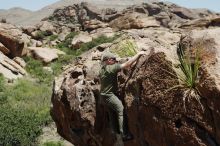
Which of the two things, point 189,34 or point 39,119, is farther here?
point 39,119

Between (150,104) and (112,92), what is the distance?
108cm

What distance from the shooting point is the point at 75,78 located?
10477 mm

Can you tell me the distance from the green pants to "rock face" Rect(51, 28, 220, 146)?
15cm

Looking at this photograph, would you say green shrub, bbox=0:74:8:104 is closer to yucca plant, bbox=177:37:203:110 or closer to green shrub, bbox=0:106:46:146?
green shrub, bbox=0:106:46:146

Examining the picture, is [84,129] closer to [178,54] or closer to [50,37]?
[178,54]

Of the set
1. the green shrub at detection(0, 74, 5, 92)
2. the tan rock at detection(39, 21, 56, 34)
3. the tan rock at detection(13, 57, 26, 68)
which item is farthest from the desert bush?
the tan rock at detection(39, 21, 56, 34)

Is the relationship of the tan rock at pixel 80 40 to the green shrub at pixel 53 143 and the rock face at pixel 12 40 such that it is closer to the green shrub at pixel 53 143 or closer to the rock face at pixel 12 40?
the rock face at pixel 12 40

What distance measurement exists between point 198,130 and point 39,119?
20.9 m

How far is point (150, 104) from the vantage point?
785cm

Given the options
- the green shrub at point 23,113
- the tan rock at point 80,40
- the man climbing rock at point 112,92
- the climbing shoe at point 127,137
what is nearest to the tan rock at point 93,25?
the tan rock at point 80,40

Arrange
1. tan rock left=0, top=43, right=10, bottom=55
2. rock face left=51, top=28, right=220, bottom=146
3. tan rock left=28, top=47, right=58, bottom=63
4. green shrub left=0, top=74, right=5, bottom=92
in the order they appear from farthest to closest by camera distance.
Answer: tan rock left=28, top=47, right=58, bottom=63
tan rock left=0, top=43, right=10, bottom=55
green shrub left=0, top=74, right=5, bottom=92
rock face left=51, top=28, right=220, bottom=146

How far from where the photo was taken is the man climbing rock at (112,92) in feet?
28.0

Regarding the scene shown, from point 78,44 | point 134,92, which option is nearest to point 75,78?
point 134,92

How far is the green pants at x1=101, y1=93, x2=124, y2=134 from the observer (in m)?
8.52
